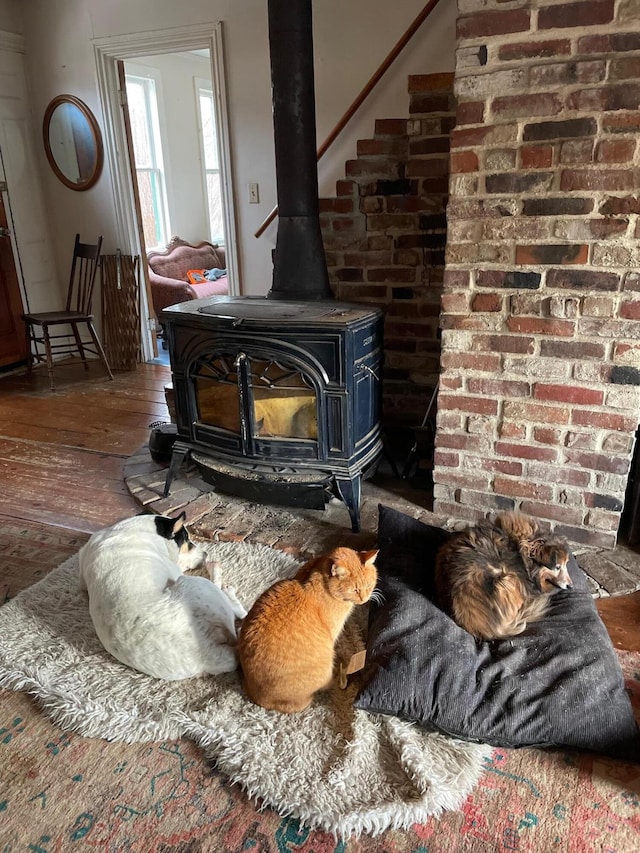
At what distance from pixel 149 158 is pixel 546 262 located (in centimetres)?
551

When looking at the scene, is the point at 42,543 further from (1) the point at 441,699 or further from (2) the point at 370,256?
(2) the point at 370,256

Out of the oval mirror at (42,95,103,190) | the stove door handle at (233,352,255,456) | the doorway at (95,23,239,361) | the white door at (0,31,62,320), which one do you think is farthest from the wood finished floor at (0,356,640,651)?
the oval mirror at (42,95,103,190)

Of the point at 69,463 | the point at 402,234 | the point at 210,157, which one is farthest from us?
the point at 210,157

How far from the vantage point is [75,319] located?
4.06 m

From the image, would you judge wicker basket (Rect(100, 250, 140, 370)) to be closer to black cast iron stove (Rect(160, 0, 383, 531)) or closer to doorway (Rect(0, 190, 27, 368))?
doorway (Rect(0, 190, 27, 368))

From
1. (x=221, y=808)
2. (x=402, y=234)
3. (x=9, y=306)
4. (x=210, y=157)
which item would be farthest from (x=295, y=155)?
(x=210, y=157)

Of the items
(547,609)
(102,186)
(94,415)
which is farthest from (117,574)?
(102,186)

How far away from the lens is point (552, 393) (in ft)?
6.31

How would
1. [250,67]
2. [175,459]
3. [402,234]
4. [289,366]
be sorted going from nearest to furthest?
[289,366], [175,459], [402,234], [250,67]

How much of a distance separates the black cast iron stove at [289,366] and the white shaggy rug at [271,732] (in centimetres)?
66

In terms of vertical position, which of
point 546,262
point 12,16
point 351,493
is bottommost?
point 351,493

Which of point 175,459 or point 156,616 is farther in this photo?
point 175,459

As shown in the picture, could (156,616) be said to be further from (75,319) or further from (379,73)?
(75,319)

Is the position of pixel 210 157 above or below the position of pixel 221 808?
above
